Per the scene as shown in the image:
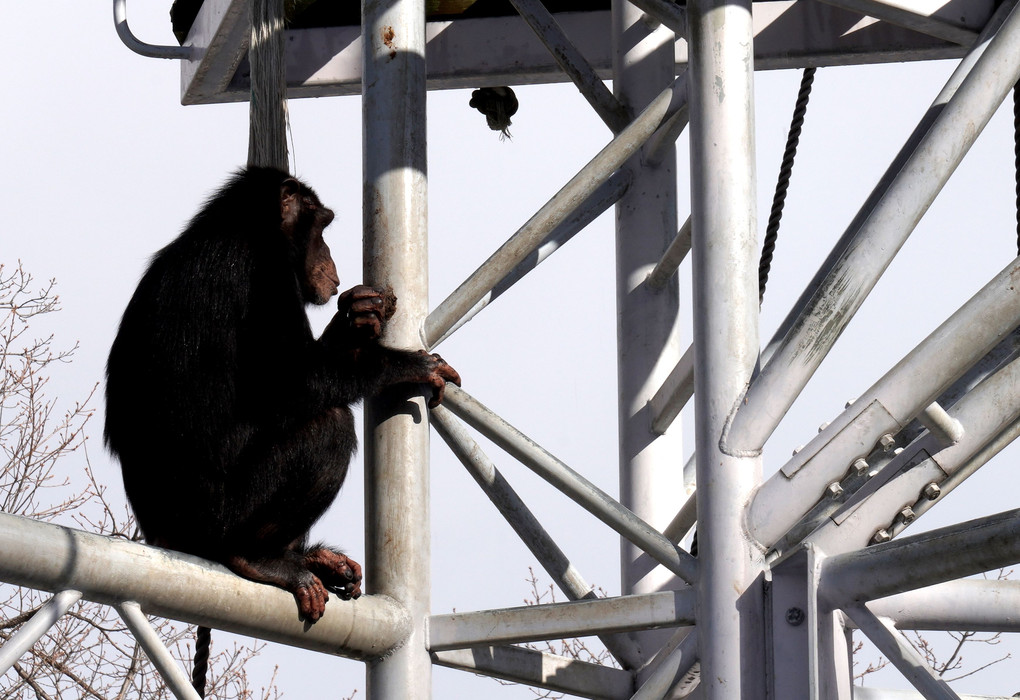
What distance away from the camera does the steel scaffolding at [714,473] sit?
3746mm

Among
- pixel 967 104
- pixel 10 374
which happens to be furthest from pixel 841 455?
pixel 10 374

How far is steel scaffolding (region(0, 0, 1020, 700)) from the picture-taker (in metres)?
3.75

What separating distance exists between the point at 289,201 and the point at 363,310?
38.4 inches

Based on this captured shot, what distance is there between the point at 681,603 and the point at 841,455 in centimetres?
Result: 61

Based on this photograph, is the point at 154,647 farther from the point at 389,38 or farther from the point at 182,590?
the point at 389,38

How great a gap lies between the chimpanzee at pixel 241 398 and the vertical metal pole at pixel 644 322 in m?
1.17

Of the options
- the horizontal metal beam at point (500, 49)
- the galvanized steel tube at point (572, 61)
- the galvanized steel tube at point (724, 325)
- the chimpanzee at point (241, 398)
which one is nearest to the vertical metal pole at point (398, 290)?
the chimpanzee at point (241, 398)

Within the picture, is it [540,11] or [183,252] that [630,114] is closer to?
[540,11]

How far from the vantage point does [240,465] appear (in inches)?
181

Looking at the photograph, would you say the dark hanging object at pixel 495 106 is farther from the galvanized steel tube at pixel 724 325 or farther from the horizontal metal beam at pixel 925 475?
the horizontal metal beam at pixel 925 475

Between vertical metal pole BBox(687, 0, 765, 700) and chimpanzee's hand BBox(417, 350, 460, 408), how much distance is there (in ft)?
2.89

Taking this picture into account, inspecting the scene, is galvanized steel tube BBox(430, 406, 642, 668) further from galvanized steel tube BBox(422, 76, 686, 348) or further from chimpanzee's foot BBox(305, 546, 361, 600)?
chimpanzee's foot BBox(305, 546, 361, 600)

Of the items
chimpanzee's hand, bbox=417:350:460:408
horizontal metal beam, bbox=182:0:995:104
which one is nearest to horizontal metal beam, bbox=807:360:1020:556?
chimpanzee's hand, bbox=417:350:460:408

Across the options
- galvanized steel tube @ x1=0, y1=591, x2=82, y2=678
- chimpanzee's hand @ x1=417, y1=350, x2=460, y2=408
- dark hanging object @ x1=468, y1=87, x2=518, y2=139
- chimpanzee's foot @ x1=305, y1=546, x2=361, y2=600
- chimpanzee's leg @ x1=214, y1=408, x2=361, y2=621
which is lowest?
galvanized steel tube @ x1=0, y1=591, x2=82, y2=678
